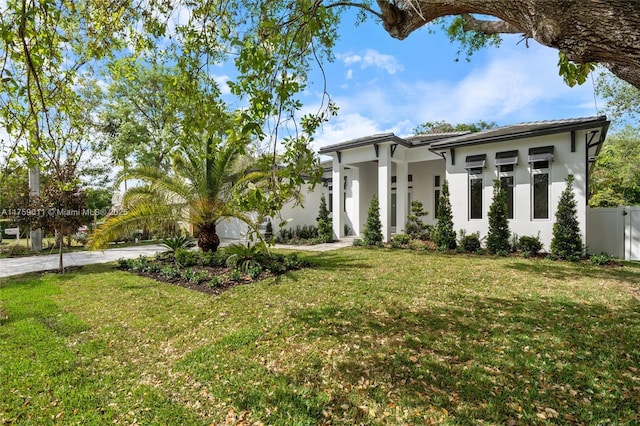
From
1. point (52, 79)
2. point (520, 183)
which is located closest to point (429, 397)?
point (52, 79)

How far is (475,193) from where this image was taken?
521 inches

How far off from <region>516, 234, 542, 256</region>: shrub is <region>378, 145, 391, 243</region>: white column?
18.0 feet

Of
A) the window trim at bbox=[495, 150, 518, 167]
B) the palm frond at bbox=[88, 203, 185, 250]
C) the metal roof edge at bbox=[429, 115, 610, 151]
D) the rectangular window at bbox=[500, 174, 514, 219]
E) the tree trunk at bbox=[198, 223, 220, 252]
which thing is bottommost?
the tree trunk at bbox=[198, 223, 220, 252]

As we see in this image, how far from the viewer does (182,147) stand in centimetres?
384

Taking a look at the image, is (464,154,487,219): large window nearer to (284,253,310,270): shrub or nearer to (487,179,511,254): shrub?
(487,179,511,254): shrub

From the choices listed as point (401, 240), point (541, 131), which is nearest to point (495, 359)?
point (401, 240)

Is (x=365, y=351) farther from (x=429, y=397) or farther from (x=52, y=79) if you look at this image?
(x=52, y=79)

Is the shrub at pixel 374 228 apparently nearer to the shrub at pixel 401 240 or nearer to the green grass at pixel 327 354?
the shrub at pixel 401 240

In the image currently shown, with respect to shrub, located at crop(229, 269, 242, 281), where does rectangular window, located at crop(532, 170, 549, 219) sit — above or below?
above

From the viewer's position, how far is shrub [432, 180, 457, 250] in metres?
12.9

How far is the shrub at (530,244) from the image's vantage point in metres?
11.3

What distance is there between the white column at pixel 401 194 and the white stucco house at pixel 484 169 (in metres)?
0.05

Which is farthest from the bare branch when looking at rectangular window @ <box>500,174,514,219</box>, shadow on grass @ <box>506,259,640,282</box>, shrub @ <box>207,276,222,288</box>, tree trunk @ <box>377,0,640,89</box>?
rectangular window @ <box>500,174,514,219</box>

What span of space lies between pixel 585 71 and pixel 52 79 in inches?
259
